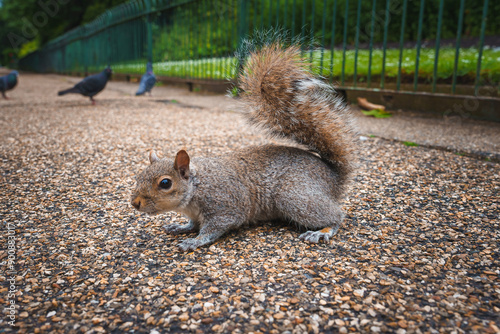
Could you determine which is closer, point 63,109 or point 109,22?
point 63,109

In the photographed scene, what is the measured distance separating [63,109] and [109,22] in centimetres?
706

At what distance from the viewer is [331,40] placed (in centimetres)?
550

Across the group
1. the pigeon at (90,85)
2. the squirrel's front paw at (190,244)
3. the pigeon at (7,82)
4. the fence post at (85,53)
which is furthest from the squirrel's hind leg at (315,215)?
the fence post at (85,53)

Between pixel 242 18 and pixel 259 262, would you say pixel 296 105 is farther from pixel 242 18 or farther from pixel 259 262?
pixel 242 18

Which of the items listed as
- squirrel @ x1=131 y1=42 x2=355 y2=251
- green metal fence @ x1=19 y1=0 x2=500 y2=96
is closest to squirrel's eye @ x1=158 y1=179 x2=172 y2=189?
squirrel @ x1=131 y1=42 x2=355 y2=251

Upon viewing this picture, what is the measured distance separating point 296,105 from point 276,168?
354 millimetres

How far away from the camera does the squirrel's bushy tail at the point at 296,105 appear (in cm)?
204

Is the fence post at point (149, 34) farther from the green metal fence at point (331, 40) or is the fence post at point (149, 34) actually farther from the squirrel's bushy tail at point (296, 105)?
the squirrel's bushy tail at point (296, 105)

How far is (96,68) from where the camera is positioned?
1456cm

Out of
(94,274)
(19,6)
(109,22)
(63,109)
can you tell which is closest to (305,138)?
(94,274)

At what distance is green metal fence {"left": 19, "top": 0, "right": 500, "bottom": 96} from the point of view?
4773 mm

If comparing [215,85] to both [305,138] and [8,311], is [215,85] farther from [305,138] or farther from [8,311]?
[8,311]

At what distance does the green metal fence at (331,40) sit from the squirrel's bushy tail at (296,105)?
2.14m

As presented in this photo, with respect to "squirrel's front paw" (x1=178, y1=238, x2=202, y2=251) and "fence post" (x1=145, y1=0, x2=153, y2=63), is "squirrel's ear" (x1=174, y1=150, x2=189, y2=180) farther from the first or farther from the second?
"fence post" (x1=145, y1=0, x2=153, y2=63)
